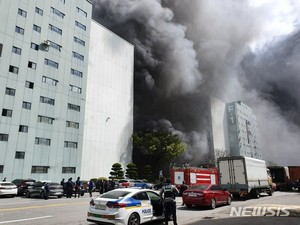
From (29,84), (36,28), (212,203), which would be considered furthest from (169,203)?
(36,28)

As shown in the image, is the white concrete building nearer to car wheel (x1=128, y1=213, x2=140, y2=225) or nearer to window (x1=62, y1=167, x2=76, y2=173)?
window (x1=62, y1=167, x2=76, y2=173)

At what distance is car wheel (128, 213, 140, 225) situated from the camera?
26.2 feet

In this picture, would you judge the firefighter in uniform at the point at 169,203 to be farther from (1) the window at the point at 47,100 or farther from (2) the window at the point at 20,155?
(1) the window at the point at 47,100

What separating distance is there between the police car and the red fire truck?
14.1 m

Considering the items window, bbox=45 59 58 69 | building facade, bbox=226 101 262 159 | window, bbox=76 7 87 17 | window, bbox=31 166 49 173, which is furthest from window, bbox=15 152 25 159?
building facade, bbox=226 101 262 159

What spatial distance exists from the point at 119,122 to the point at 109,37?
55.5 feet

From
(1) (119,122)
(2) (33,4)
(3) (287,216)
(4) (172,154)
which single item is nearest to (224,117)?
(4) (172,154)

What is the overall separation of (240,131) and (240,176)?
66.3 meters

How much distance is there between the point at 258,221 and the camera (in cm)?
965

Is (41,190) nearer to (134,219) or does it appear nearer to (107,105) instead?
(134,219)

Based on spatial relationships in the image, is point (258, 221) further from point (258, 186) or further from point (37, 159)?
point (37, 159)

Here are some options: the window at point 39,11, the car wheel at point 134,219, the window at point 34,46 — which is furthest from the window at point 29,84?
the car wheel at point 134,219

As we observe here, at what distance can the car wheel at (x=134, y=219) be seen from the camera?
314 inches

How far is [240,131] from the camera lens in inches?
3219
